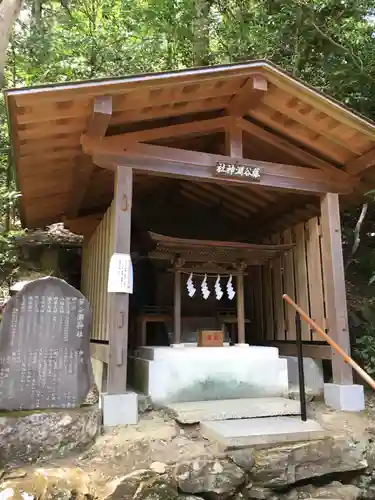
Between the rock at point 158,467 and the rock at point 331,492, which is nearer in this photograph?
the rock at point 158,467

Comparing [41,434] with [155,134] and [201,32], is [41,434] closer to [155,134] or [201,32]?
[155,134]

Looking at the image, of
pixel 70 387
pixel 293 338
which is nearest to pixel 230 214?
pixel 293 338

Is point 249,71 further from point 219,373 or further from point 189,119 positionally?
point 219,373

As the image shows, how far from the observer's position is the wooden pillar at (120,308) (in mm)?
5281

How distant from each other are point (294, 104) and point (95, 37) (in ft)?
29.8

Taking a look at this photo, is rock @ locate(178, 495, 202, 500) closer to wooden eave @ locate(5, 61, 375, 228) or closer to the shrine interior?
wooden eave @ locate(5, 61, 375, 228)

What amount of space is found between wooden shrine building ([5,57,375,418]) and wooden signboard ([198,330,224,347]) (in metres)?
0.50

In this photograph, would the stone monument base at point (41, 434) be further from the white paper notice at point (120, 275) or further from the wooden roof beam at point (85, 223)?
the wooden roof beam at point (85, 223)

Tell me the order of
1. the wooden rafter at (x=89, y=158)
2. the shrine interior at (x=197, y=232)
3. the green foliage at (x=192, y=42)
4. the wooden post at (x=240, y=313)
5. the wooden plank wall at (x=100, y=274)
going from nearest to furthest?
the wooden rafter at (x=89, y=158) → the wooden plank wall at (x=100, y=274) → the wooden post at (x=240, y=313) → the shrine interior at (x=197, y=232) → the green foliage at (x=192, y=42)

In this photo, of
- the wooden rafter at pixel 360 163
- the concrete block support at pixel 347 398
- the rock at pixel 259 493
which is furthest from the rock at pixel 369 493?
the wooden rafter at pixel 360 163

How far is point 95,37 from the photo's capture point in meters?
12.9

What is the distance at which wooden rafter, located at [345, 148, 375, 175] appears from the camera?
267 inches

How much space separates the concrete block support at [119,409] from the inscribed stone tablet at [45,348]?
528 millimetres

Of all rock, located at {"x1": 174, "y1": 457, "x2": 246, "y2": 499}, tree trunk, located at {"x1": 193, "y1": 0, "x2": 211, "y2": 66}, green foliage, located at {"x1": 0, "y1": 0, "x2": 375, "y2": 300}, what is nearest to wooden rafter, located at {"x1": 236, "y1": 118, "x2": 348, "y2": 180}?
green foliage, located at {"x1": 0, "y1": 0, "x2": 375, "y2": 300}
